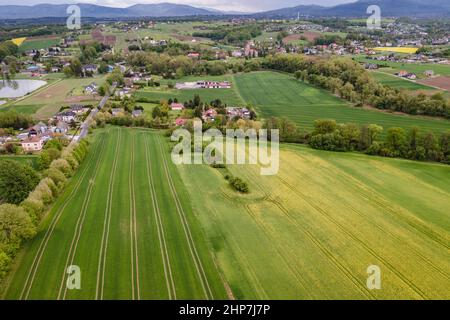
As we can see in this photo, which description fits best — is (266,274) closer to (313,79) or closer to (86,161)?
(86,161)

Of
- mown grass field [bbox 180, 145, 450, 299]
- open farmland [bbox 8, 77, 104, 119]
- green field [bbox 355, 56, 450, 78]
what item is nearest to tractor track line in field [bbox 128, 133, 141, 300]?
→ mown grass field [bbox 180, 145, 450, 299]

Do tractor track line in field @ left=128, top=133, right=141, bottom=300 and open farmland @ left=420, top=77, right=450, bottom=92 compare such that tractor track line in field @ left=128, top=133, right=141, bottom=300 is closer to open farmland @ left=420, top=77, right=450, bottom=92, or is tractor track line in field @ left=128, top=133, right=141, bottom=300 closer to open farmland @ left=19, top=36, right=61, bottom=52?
open farmland @ left=420, top=77, right=450, bottom=92

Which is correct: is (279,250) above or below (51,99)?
below

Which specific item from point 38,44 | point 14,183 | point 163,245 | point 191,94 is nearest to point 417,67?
point 191,94

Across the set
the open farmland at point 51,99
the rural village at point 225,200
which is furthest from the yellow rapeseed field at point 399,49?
the open farmland at point 51,99

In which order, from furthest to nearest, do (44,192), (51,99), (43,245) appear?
1. (51,99)
2. (44,192)
3. (43,245)

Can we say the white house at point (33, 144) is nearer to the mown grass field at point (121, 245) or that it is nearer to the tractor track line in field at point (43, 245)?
the mown grass field at point (121, 245)

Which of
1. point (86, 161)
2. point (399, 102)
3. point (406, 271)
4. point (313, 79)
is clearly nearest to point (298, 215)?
point (406, 271)

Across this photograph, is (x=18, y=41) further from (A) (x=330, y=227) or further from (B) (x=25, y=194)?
(A) (x=330, y=227)
